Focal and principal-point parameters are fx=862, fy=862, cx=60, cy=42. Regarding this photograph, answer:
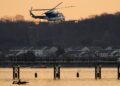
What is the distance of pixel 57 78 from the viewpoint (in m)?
166

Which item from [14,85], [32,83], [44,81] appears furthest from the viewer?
[44,81]

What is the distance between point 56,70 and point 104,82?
460 inches

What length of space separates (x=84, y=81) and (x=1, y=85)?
2254 centimetres

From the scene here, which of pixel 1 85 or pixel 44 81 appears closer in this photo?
pixel 1 85

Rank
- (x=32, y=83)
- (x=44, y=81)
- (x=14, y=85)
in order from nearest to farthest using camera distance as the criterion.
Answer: (x=14, y=85)
(x=32, y=83)
(x=44, y=81)

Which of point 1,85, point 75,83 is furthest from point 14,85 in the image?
point 75,83

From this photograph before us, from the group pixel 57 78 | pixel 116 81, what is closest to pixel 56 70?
pixel 57 78

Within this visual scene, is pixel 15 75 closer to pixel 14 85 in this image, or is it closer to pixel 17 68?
pixel 17 68

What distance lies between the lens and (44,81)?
16388 centimetres

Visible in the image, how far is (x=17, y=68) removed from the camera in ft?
531

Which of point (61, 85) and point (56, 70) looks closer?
point (61, 85)

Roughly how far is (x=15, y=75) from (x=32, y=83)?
33.8 feet

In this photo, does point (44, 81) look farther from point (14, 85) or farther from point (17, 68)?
point (14, 85)

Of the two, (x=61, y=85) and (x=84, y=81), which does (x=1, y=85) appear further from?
(x=84, y=81)
